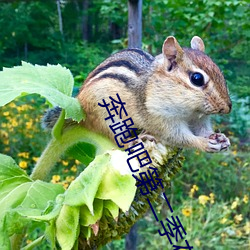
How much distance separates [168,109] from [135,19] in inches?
25.1

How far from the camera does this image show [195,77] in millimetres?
714

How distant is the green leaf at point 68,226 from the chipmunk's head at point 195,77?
0.96ft

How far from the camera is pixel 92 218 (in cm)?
47

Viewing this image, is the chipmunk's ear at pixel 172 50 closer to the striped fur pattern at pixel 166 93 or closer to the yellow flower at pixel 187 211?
the striped fur pattern at pixel 166 93

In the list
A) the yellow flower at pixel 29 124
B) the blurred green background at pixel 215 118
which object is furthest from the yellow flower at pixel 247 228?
the yellow flower at pixel 29 124

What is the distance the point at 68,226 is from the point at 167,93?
363 mm

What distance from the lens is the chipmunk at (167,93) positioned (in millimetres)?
684

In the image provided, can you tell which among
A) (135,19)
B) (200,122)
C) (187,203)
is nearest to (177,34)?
(135,19)

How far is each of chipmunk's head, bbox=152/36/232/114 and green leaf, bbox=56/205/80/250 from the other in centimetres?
29

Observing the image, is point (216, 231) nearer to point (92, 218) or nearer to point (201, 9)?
point (201, 9)

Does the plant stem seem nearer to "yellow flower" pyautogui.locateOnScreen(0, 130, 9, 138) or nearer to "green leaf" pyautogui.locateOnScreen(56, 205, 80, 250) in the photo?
"green leaf" pyautogui.locateOnScreen(56, 205, 80, 250)

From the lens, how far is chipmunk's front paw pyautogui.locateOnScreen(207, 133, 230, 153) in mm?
613

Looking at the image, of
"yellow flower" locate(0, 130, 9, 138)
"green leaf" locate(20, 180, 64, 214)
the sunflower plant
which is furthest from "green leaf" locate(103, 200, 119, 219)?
"yellow flower" locate(0, 130, 9, 138)

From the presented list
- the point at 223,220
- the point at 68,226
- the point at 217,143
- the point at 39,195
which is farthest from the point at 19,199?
the point at 223,220
